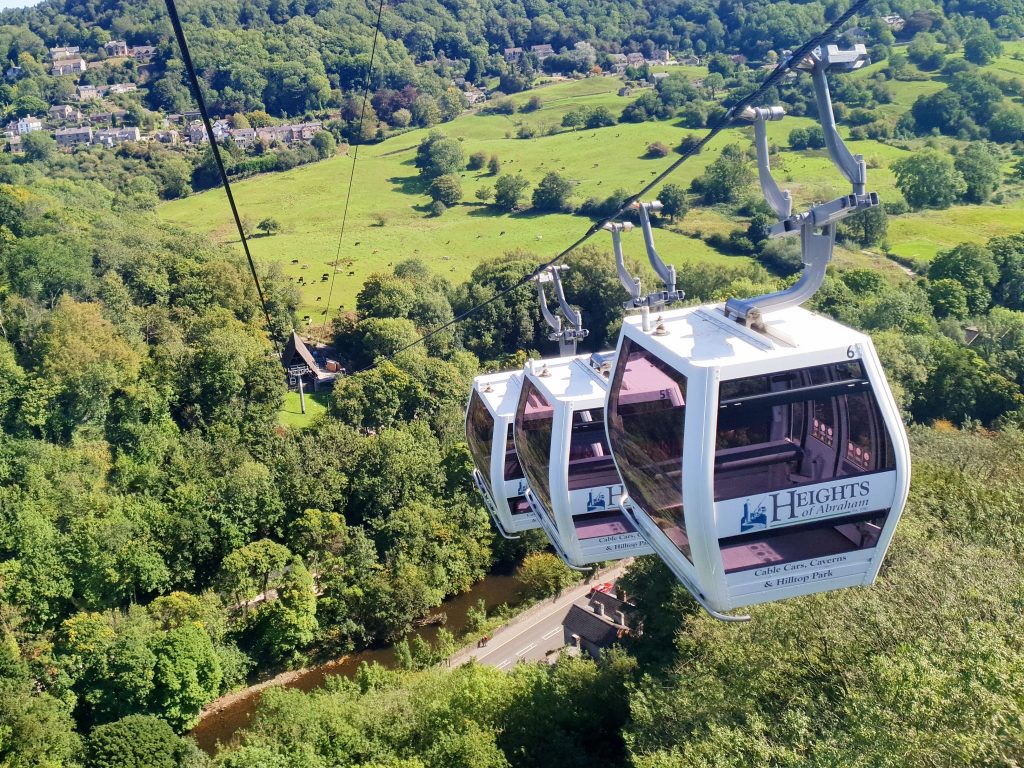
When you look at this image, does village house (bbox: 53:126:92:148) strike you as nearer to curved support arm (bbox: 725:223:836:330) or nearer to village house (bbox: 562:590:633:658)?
village house (bbox: 562:590:633:658)

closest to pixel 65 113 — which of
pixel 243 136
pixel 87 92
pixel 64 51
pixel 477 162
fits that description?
pixel 87 92

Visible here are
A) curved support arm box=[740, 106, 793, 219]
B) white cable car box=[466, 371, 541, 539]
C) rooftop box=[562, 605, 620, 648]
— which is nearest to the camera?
curved support arm box=[740, 106, 793, 219]

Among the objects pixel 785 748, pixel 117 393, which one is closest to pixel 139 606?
pixel 117 393

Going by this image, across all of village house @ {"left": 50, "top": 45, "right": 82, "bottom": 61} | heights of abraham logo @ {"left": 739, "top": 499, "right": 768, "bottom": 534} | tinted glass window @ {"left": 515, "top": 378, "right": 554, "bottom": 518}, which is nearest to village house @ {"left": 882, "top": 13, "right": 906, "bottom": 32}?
tinted glass window @ {"left": 515, "top": 378, "right": 554, "bottom": 518}

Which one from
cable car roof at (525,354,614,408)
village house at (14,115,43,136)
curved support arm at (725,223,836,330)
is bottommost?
village house at (14,115,43,136)

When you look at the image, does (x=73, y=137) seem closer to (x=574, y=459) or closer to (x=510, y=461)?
(x=510, y=461)

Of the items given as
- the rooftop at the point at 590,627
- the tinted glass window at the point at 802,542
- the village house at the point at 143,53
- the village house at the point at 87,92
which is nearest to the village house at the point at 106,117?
the village house at the point at 87,92

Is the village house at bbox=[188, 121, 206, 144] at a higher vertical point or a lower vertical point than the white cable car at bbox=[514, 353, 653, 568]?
lower
